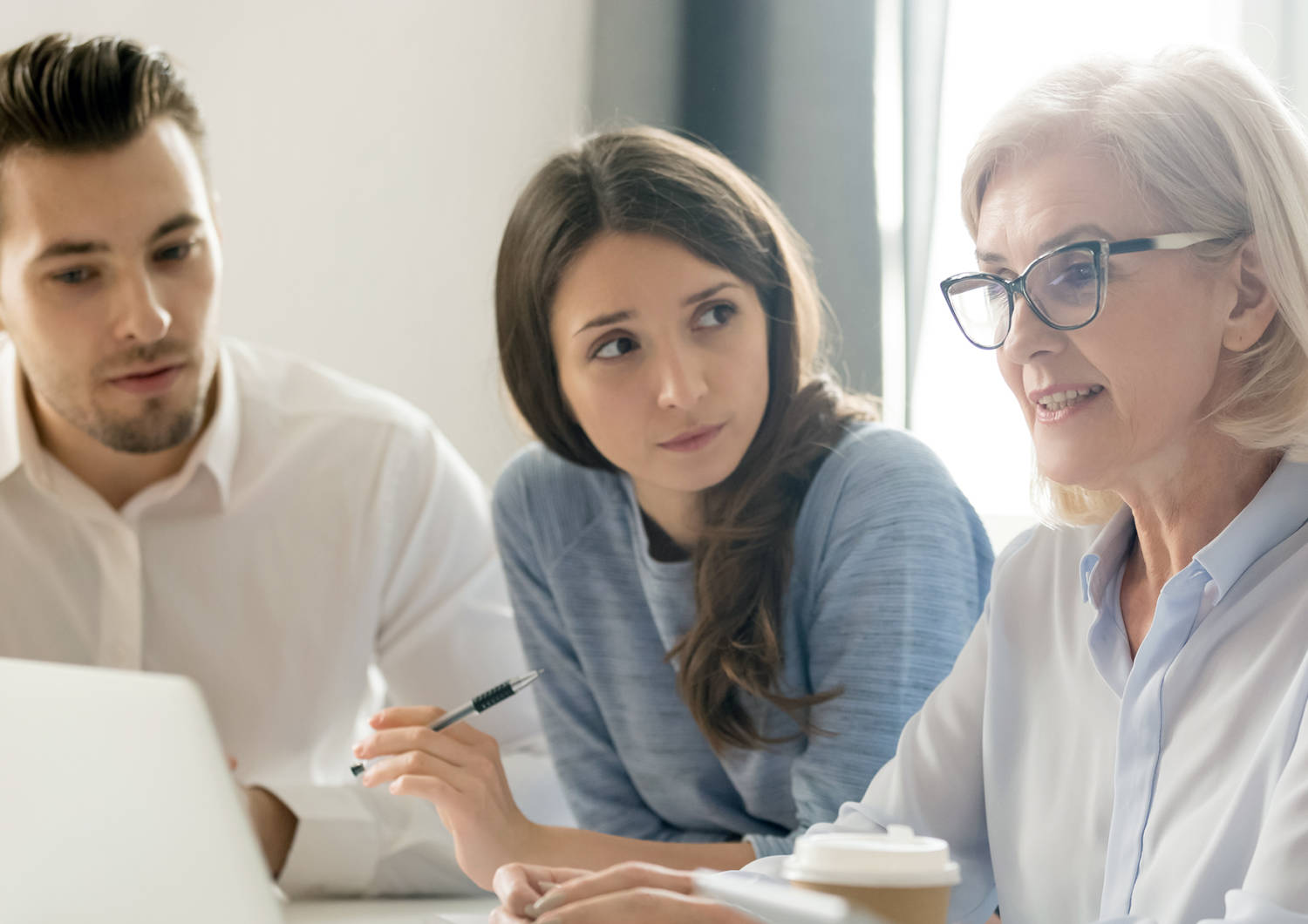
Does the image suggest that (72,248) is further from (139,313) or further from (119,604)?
(119,604)

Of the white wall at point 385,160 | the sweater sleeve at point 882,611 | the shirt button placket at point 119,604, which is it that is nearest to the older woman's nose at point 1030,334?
the sweater sleeve at point 882,611

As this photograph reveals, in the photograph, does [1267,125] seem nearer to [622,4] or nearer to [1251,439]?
[1251,439]

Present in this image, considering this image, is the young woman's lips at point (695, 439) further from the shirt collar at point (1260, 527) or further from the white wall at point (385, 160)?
the white wall at point (385, 160)

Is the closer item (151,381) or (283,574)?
(151,381)

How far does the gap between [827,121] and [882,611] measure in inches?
44.9

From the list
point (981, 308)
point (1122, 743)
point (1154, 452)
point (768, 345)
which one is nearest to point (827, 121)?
point (768, 345)

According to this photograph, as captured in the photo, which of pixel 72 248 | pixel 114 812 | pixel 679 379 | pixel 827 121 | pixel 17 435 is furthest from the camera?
pixel 827 121

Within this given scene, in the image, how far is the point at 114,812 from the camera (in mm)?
669

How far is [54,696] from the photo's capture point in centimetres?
69

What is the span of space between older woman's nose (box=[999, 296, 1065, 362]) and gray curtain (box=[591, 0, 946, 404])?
1156 millimetres

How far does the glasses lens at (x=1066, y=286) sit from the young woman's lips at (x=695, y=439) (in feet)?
1.59

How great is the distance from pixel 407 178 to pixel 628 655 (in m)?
1.40

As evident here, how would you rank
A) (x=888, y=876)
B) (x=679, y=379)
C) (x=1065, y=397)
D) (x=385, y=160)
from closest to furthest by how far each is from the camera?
(x=888, y=876) → (x=1065, y=397) → (x=679, y=379) → (x=385, y=160)

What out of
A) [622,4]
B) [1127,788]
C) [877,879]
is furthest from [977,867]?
[622,4]
